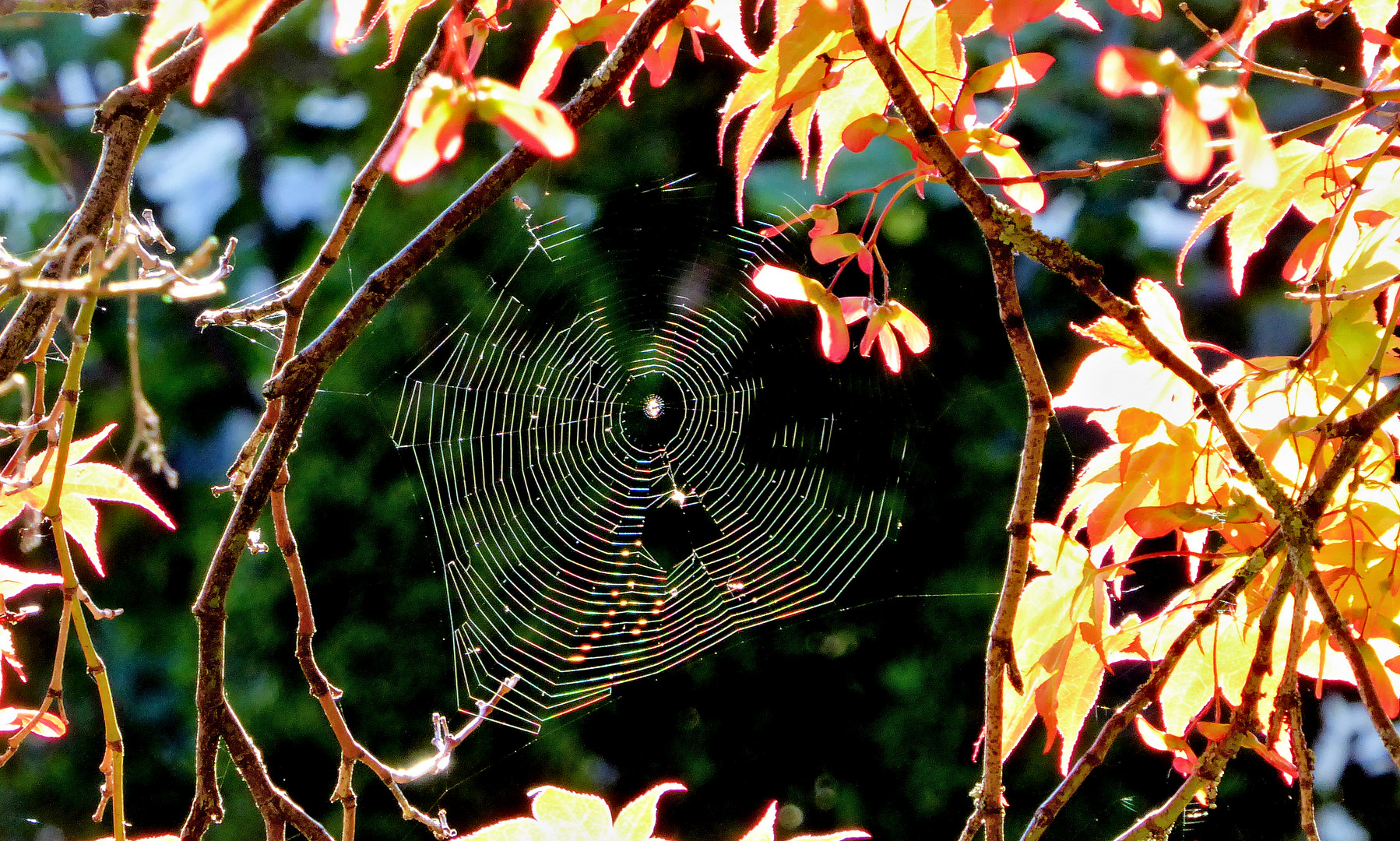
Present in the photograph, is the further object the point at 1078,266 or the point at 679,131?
the point at 679,131

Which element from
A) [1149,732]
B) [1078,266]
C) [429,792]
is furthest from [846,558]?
[1078,266]

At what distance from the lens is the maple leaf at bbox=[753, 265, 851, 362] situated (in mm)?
488

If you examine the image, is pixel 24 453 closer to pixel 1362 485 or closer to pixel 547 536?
pixel 1362 485

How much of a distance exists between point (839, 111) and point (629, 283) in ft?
4.39

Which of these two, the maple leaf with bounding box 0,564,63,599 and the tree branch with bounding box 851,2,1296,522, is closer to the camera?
the tree branch with bounding box 851,2,1296,522

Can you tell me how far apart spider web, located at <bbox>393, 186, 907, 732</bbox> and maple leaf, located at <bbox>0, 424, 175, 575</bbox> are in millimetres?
909

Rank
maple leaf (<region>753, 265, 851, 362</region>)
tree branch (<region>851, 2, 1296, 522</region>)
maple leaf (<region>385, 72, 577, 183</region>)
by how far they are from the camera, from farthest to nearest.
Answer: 1. maple leaf (<region>753, 265, 851, 362</region>)
2. tree branch (<region>851, 2, 1296, 522</region>)
3. maple leaf (<region>385, 72, 577, 183</region>)

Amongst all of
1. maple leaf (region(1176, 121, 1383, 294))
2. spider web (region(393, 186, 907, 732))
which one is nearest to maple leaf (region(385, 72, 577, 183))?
maple leaf (region(1176, 121, 1383, 294))

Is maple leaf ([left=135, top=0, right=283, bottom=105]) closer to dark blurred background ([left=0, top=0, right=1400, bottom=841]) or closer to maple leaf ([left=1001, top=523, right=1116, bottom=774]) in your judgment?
maple leaf ([left=1001, top=523, right=1116, bottom=774])

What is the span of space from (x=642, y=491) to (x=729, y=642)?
471mm

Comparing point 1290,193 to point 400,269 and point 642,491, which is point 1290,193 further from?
point 642,491

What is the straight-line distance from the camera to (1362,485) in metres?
0.53

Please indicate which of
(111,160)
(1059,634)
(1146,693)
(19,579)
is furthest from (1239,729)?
(19,579)

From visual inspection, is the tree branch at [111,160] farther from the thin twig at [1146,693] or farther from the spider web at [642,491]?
the spider web at [642,491]
